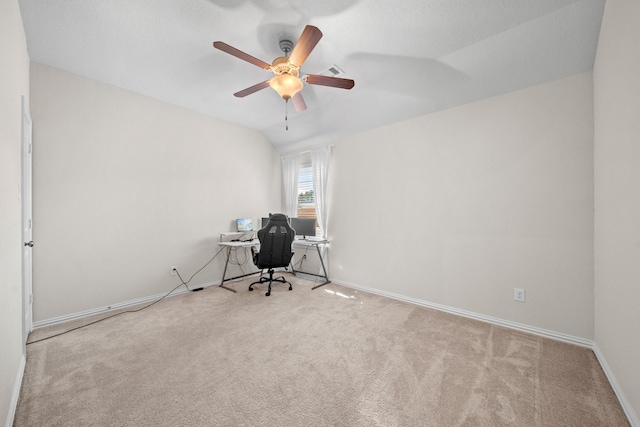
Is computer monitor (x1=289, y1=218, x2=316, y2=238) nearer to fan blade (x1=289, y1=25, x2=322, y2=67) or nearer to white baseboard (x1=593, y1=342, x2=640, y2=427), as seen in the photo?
fan blade (x1=289, y1=25, x2=322, y2=67)

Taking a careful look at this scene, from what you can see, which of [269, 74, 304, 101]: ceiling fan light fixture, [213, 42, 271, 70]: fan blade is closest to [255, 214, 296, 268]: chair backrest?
[269, 74, 304, 101]: ceiling fan light fixture

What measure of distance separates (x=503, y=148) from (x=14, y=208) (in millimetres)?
4170

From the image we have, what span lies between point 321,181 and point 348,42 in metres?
2.28

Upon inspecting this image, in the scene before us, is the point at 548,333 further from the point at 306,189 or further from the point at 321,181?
the point at 306,189

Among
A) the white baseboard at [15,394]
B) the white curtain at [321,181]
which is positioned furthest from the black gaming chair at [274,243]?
the white baseboard at [15,394]

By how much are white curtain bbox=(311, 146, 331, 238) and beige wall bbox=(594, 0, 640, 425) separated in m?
3.11

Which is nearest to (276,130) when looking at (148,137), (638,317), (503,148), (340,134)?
(340,134)

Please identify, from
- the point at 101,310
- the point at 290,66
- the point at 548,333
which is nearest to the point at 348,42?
the point at 290,66

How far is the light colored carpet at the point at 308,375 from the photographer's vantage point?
1.46 m

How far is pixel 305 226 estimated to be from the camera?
4328mm

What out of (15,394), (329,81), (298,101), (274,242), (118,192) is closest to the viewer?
(15,394)

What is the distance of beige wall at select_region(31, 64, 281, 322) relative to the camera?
103 inches

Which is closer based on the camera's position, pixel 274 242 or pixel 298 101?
pixel 298 101

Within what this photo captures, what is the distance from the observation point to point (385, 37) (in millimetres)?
2215
